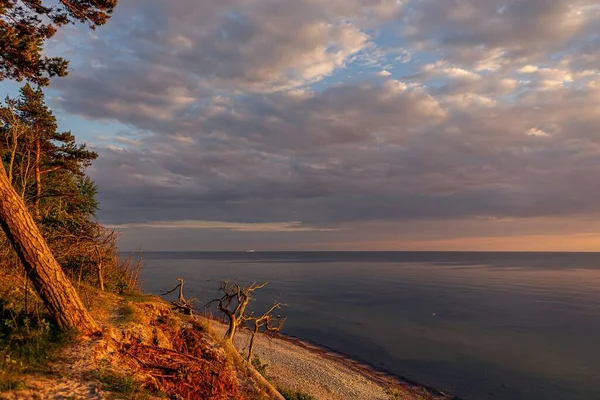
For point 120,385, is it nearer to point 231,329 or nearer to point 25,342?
point 25,342

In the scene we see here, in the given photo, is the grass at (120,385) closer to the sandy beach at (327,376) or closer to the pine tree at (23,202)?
the pine tree at (23,202)

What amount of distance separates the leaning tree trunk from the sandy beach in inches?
595

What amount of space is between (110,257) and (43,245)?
558 inches

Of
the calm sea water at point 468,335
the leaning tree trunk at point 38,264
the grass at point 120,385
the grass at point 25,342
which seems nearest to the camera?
the grass at point 25,342

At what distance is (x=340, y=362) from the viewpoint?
35656 millimetres

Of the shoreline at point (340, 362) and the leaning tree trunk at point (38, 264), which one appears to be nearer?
the leaning tree trunk at point (38, 264)

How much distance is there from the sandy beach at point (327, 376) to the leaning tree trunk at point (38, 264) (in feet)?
49.6

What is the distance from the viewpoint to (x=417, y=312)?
206 feet

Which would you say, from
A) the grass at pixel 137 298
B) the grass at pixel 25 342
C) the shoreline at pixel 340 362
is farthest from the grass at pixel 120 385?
the shoreline at pixel 340 362

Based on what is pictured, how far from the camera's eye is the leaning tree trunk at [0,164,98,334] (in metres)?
9.19

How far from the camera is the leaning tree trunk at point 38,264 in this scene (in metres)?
9.19

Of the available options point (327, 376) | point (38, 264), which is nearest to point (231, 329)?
point (38, 264)

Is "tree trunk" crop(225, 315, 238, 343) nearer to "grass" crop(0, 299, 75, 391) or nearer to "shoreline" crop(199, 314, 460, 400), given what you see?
"grass" crop(0, 299, 75, 391)

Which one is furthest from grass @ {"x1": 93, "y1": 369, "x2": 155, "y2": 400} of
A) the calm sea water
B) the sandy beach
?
the calm sea water
